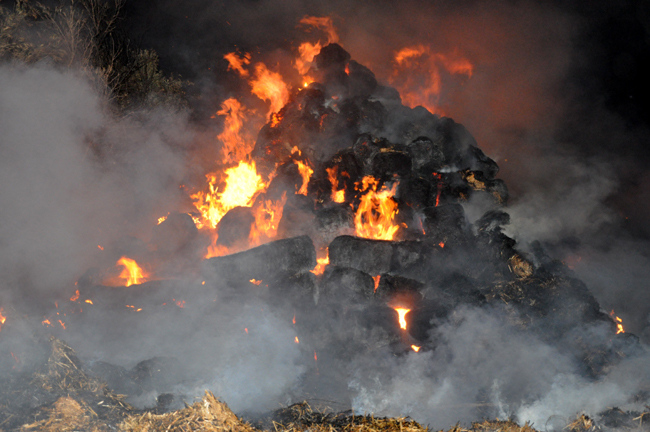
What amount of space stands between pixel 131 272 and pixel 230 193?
3885 mm

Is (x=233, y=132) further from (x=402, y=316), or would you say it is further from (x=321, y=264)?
(x=402, y=316)

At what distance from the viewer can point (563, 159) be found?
11180mm

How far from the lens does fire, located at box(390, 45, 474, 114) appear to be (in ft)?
43.1

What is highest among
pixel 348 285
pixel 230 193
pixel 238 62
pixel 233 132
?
pixel 238 62

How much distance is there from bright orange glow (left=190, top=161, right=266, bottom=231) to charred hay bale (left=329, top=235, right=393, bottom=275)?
3846 mm

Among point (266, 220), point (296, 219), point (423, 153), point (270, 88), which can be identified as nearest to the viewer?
point (296, 219)

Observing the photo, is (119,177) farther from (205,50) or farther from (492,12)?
(492,12)

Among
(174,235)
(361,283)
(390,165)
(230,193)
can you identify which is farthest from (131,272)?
(390,165)

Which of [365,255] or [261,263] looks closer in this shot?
[261,263]

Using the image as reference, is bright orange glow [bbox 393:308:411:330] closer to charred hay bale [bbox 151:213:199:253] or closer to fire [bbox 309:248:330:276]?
fire [bbox 309:248:330:276]

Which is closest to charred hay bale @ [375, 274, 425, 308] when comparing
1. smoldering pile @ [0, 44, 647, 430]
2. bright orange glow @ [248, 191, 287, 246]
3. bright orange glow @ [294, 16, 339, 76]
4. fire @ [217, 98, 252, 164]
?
smoldering pile @ [0, 44, 647, 430]

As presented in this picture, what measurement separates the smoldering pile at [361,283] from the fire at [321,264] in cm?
5

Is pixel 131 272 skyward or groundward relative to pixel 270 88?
groundward

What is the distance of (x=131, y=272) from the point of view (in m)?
7.74
